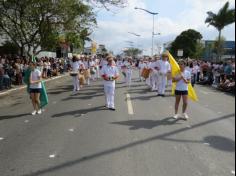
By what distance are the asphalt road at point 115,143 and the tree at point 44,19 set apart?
52.4 feet

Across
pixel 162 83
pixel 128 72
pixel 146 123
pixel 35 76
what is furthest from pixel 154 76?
pixel 146 123

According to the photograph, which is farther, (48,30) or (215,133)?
(48,30)

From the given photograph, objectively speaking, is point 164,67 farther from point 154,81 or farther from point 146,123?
point 146,123

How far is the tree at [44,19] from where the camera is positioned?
2880 centimetres

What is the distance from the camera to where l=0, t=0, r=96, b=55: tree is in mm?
28797

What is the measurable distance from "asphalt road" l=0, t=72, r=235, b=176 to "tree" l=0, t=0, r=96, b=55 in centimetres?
1599

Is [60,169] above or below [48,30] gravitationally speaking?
below

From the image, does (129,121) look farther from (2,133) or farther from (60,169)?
(60,169)

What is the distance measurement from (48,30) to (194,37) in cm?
7864

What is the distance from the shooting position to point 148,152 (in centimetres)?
802

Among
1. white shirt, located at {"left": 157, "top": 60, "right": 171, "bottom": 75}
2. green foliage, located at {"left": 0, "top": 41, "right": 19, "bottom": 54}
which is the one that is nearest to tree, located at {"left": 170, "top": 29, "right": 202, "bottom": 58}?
green foliage, located at {"left": 0, "top": 41, "right": 19, "bottom": 54}

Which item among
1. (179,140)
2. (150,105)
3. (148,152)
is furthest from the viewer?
(150,105)

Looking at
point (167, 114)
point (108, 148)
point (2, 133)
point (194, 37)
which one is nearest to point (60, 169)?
point (108, 148)

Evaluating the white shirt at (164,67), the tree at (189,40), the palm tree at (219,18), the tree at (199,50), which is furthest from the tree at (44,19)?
the tree at (189,40)
